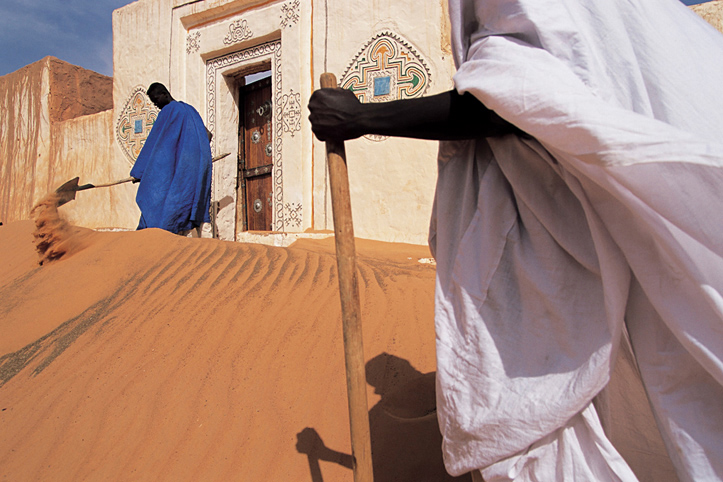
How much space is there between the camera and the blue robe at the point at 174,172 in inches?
216

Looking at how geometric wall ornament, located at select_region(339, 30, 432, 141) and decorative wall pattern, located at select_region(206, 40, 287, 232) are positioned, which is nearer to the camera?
geometric wall ornament, located at select_region(339, 30, 432, 141)

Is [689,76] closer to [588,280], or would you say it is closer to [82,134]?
[588,280]

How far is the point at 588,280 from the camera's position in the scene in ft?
3.37

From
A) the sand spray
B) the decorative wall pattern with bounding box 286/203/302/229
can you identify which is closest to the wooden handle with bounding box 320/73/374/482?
the sand spray

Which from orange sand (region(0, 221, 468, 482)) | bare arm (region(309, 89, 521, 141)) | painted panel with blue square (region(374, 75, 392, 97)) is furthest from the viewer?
painted panel with blue square (region(374, 75, 392, 97))

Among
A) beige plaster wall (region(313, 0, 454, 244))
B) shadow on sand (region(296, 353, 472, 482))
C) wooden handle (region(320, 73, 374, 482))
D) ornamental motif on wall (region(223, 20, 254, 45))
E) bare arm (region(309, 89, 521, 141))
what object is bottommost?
shadow on sand (region(296, 353, 472, 482))

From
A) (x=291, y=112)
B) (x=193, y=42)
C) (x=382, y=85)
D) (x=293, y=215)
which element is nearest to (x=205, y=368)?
(x=293, y=215)

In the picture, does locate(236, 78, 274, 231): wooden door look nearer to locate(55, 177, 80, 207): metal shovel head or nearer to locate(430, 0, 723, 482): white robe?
locate(55, 177, 80, 207): metal shovel head

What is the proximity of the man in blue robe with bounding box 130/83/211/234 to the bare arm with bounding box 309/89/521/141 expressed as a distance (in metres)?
4.71

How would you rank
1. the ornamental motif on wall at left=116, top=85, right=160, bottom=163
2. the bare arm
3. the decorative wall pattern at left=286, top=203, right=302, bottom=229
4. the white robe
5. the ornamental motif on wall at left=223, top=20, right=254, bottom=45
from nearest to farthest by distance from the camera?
the white robe < the bare arm < the decorative wall pattern at left=286, top=203, right=302, bottom=229 < the ornamental motif on wall at left=223, top=20, right=254, bottom=45 < the ornamental motif on wall at left=116, top=85, right=160, bottom=163

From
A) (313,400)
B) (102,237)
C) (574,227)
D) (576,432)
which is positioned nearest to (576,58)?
(574,227)

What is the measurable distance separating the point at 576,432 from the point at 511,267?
361 millimetres

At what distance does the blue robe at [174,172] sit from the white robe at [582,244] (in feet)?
16.2

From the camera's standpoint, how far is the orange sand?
6.01 ft
